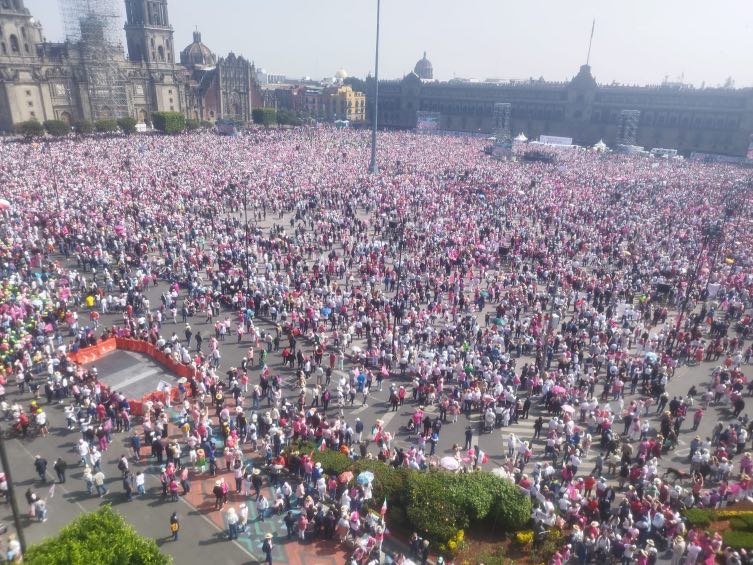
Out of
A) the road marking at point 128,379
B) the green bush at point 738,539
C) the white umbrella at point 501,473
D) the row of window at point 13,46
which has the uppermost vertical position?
the row of window at point 13,46

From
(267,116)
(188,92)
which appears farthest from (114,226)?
(188,92)

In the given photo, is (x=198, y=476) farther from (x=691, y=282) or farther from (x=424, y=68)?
(x=424, y=68)

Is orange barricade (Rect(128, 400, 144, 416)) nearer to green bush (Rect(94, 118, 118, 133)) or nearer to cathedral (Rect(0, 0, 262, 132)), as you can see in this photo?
green bush (Rect(94, 118, 118, 133))

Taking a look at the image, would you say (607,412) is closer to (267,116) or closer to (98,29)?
(98,29)

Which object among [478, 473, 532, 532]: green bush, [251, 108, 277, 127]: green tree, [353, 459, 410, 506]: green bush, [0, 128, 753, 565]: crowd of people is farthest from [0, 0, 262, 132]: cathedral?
[478, 473, 532, 532]: green bush

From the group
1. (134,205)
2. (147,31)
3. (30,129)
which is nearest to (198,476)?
(134,205)

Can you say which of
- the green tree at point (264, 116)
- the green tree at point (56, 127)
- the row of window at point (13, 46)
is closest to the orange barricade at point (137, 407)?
the green tree at point (56, 127)

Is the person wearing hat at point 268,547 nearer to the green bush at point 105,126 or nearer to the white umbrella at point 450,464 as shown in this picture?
the white umbrella at point 450,464
